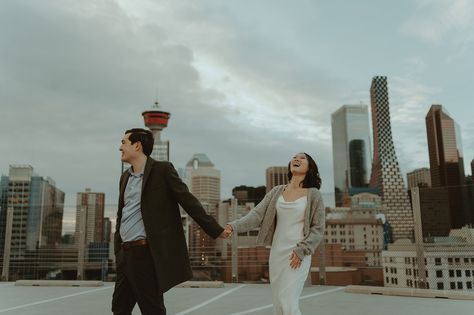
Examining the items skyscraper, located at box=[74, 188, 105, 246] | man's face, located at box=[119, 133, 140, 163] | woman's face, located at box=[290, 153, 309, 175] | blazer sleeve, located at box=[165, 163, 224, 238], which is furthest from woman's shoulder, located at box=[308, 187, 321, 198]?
skyscraper, located at box=[74, 188, 105, 246]

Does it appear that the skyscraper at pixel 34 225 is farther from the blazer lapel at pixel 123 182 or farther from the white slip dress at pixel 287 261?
the white slip dress at pixel 287 261

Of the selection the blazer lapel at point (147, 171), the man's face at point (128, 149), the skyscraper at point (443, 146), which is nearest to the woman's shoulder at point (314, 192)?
the blazer lapel at point (147, 171)

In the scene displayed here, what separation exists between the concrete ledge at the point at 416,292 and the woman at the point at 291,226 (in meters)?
3.67

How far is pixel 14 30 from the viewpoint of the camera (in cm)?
1402

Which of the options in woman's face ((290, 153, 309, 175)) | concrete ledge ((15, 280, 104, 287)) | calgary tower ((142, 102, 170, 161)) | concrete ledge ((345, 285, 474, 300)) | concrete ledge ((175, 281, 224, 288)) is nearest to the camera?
A: woman's face ((290, 153, 309, 175))

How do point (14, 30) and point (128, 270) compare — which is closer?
point (128, 270)

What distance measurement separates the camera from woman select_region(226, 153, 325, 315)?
2803mm

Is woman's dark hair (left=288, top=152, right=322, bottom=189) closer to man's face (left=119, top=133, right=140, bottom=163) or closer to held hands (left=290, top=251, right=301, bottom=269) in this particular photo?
held hands (left=290, top=251, right=301, bottom=269)

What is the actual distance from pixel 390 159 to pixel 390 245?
200 metres

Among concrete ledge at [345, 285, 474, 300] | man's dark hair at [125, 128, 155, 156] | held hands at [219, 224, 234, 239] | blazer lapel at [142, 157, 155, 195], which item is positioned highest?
man's dark hair at [125, 128, 155, 156]

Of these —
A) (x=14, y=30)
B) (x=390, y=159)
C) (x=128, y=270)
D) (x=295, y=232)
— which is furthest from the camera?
(x=390, y=159)

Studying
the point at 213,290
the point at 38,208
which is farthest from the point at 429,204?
the point at 38,208

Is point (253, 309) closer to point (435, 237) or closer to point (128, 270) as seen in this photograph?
point (128, 270)

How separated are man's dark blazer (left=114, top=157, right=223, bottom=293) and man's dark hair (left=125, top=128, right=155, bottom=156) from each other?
0.12 meters
